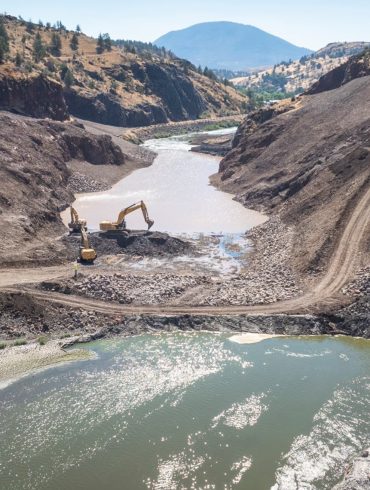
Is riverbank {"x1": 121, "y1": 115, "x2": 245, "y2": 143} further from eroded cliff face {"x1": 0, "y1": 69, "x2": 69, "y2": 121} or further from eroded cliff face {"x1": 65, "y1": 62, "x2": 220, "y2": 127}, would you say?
eroded cliff face {"x1": 0, "y1": 69, "x2": 69, "y2": 121}

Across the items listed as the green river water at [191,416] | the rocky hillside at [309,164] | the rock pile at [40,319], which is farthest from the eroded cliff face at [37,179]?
the rocky hillside at [309,164]

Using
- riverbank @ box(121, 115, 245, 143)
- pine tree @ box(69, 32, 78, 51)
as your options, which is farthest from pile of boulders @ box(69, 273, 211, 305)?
pine tree @ box(69, 32, 78, 51)

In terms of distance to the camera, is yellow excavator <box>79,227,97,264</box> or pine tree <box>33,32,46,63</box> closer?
yellow excavator <box>79,227,97,264</box>

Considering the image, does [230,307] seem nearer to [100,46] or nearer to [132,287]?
[132,287]

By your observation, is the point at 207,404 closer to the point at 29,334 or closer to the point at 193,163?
the point at 29,334

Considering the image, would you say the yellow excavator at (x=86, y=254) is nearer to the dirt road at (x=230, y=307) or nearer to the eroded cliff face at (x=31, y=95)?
the dirt road at (x=230, y=307)
